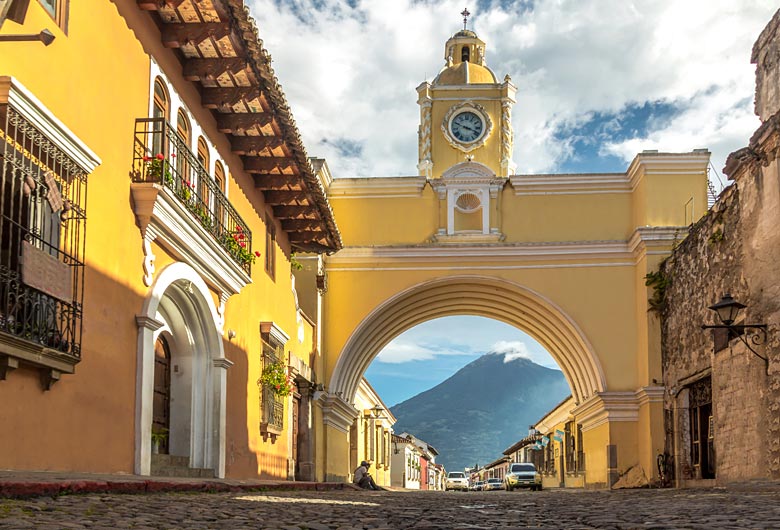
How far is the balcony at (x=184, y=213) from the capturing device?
998 cm

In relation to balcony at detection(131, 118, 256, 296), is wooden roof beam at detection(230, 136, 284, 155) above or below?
above

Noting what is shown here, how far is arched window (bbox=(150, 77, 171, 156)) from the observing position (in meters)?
10.3

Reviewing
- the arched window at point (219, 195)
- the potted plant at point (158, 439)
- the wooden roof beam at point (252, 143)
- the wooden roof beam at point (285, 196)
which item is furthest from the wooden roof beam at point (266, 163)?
the potted plant at point (158, 439)

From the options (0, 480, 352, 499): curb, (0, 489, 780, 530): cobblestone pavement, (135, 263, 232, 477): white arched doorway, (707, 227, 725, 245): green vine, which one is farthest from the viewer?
(707, 227, 725, 245): green vine

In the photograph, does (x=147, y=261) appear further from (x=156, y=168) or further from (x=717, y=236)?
(x=717, y=236)

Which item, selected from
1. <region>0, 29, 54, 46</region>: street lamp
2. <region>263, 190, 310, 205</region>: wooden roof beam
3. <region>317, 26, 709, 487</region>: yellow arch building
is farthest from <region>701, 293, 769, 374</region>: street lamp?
<region>317, 26, 709, 487</region>: yellow arch building

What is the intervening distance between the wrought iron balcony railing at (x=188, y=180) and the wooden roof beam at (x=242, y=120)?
112 cm

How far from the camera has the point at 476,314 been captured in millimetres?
28719

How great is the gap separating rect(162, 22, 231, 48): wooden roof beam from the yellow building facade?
22 millimetres

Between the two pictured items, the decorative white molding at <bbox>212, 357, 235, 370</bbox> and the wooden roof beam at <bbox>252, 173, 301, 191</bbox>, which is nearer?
the decorative white molding at <bbox>212, 357, 235, 370</bbox>

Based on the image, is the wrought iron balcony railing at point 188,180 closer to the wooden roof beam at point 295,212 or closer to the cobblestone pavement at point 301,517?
the wooden roof beam at point 295,212

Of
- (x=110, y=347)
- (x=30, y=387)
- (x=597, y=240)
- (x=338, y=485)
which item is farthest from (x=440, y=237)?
(x=30, y=387)

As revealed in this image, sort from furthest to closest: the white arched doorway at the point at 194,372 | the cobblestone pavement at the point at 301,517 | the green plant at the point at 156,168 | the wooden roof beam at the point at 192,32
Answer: the white arched doorway at the point at 194,372
the wooden roof beam at the point at 192,32
the green plant at the point at 156,168
the cobblestone pavement at the point at 301,517

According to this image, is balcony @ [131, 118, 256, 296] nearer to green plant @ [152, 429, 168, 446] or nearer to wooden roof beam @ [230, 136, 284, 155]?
wooden roof beam @ [230, 136, 284, 155]
